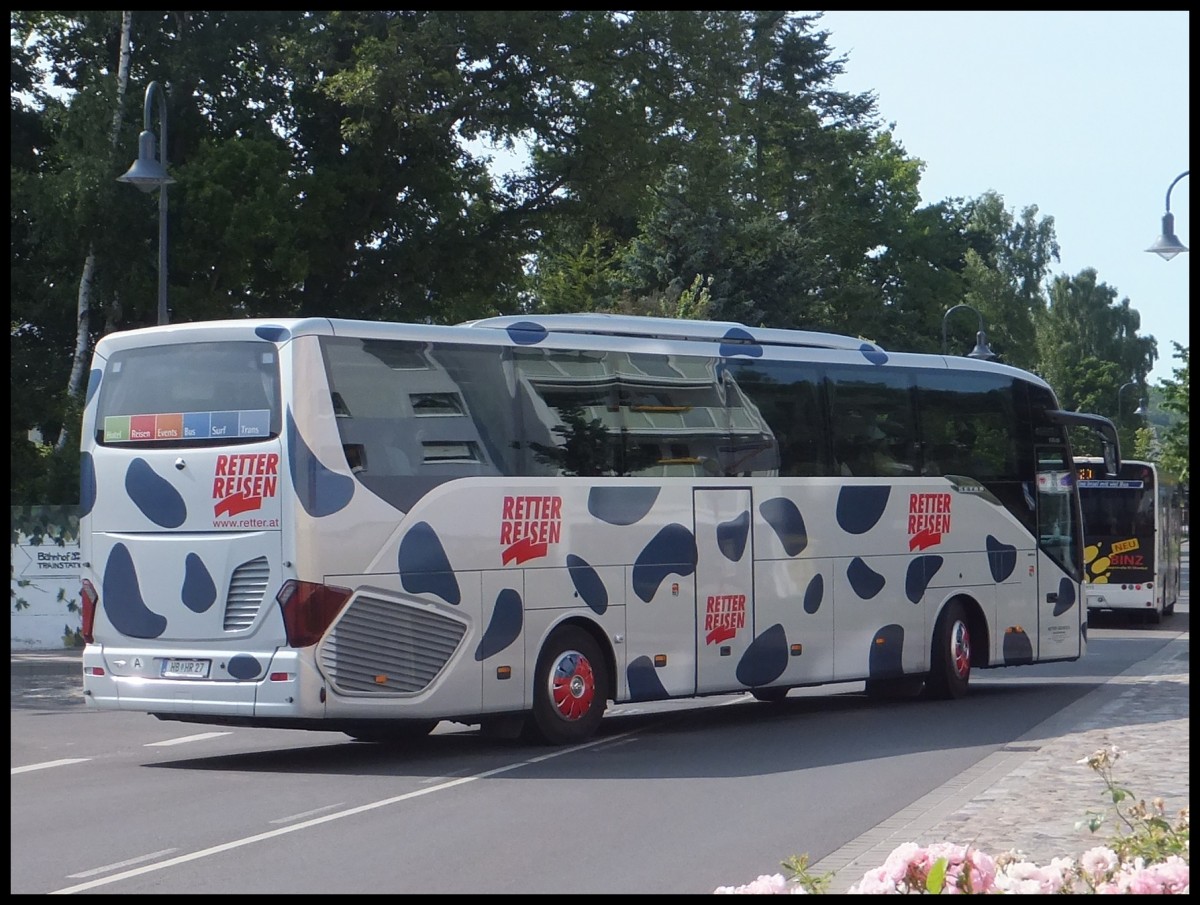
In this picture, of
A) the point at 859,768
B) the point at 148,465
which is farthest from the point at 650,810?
the point at 148,465

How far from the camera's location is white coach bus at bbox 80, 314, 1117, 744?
13031 mm

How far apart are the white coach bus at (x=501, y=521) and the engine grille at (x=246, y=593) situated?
22 mm

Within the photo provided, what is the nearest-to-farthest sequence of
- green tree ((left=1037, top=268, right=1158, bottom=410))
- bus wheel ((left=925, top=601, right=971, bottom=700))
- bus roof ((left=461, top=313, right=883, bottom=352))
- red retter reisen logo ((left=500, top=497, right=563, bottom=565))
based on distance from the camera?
red retter reisen logo ((left=500, top=497, right=563, bottom=565)) → bus roof ((left=461, top=313, right=883, bottom=352)) → bus wheel ((left=925, top=601, right=971, bottom=700)) → green tree ((left=1037, top=268, right=1158, bottom=410))

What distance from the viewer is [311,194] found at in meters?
30.4

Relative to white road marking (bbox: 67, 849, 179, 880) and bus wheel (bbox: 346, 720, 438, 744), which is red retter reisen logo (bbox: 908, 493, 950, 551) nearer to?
bus wheel (bbox: 346, 720, 438, 744)

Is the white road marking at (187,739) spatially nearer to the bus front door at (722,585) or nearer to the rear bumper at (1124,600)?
the bus front door at (722,585)

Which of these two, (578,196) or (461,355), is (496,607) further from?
(578,196)

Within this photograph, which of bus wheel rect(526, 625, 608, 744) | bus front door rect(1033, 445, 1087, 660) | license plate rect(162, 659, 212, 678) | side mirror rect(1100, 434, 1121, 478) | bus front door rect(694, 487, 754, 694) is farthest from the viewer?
bus front door rect(1033, 445, 1087, 660)

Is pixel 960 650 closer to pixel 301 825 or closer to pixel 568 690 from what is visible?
pixel 568 690

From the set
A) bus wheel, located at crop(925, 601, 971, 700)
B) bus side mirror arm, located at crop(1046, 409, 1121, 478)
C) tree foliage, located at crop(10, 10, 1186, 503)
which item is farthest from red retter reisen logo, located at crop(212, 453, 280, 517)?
tree foliage, located at crop(10, 10, 1186, 503)

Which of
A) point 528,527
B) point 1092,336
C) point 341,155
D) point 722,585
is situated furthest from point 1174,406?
point 1092,336

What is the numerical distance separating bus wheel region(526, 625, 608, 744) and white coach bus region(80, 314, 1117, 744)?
1.0 inches

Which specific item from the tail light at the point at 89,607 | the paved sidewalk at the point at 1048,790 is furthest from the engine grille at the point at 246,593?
the paved sidewalk at the point at 1048,790

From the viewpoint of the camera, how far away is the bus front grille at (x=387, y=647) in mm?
12961
